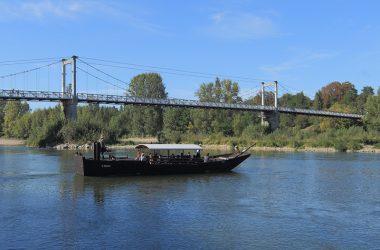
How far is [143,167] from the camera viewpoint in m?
36.7

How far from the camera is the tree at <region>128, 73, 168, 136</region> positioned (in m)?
118

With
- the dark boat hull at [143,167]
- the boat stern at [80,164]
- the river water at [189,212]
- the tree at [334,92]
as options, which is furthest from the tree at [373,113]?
the boat stern at [80,164]

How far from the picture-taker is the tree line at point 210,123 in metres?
86.5

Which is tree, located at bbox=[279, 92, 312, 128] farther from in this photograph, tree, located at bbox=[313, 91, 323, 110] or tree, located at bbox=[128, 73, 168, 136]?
tree, located at bbox=[128, 73, 168, 136]

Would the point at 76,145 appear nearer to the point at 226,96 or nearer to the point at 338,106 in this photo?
the point at 226,96

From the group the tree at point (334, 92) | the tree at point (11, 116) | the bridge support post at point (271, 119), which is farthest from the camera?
the tree at point (11, 116)

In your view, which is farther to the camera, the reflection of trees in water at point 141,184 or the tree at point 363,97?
the tree at point 363,97

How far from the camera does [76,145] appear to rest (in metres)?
84.8

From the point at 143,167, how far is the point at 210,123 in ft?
245

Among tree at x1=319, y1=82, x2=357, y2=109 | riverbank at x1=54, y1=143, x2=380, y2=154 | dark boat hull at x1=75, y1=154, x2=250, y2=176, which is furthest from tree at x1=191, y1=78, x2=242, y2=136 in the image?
dark boat hull at x1=75, y1=154, x2=250, y2=176

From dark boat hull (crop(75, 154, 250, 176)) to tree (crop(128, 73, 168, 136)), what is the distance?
77700 mm

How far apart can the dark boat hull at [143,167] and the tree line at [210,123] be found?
39333mm

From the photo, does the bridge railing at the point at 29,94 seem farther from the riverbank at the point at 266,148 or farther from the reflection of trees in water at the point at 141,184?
the reflection of trees in water at the point at 141,184

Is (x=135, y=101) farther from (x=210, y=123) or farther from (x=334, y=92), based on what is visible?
(x=334, y=92)
